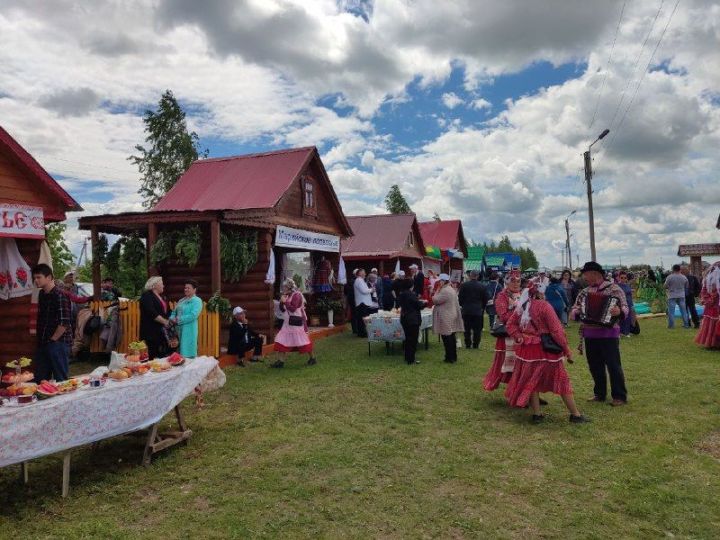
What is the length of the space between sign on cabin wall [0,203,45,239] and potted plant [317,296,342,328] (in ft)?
30.2

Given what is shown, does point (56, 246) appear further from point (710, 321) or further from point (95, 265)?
point (710, 321)

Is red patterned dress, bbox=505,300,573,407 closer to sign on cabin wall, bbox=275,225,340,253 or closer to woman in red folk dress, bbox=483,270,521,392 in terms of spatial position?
woman in red folk dress, bbox=483,270,521,392

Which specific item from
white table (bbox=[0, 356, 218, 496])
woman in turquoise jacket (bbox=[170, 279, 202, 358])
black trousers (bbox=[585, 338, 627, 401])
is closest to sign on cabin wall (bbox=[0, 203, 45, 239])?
woman in turquoise jacket (bbox=[170, 279, 202, 358])

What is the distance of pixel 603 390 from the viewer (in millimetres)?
6988

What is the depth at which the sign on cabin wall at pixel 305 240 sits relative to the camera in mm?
12711

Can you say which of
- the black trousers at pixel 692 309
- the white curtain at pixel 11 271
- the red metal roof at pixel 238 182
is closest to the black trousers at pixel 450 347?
the red metal roof at pixel 238 182

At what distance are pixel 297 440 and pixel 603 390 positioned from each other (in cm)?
416

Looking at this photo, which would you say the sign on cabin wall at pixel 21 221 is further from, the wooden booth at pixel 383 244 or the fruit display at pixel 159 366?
the wooden booth at pixel 383 244

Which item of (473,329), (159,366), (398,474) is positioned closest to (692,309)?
(473,329)

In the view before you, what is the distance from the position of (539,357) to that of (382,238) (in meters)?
17.9

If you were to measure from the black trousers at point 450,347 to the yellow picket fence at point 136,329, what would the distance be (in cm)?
435

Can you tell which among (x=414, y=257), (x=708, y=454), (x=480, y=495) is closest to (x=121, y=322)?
(x=480, y=495)

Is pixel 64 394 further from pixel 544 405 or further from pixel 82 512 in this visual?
pixel 544 405

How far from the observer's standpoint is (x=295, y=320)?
9625 mm
